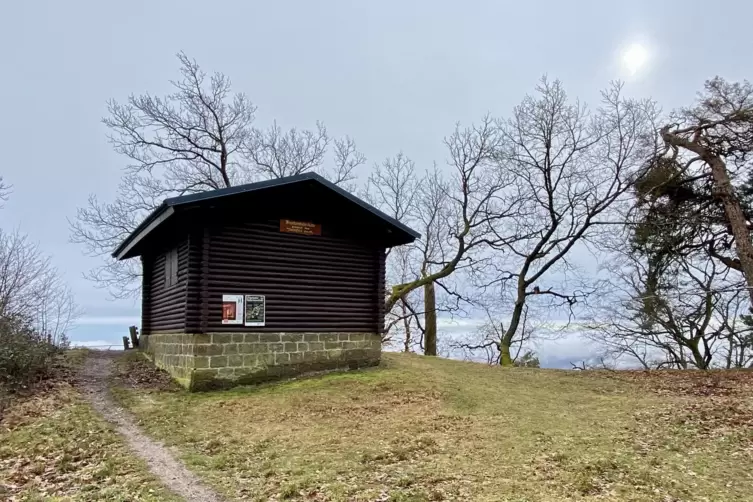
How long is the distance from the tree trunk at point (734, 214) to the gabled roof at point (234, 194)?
10.5m

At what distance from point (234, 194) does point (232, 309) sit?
8.79 ft

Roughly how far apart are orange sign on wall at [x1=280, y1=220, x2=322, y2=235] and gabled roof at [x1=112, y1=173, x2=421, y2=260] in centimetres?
110

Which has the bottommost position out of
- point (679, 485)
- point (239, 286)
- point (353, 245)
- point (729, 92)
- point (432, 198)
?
point (679, 485)

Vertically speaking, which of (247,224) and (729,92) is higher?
(729,92)

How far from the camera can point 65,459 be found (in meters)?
7.78

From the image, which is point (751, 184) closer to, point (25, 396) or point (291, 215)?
point (291, 215)

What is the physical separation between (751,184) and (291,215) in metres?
14.8

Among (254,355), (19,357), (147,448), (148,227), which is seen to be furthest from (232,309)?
(19,357)

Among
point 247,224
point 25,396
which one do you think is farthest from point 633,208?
point 25,396

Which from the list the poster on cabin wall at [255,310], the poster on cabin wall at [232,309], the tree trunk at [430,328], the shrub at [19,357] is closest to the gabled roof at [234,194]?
the poster on cabin wall at [232,309]

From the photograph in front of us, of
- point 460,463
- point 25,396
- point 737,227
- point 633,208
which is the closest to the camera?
point 460,463

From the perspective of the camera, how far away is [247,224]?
13.2 meters

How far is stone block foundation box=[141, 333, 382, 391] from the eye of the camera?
39.9 ft

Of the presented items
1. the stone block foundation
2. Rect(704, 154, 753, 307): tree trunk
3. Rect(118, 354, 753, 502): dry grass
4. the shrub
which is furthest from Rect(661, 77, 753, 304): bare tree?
the shrub
